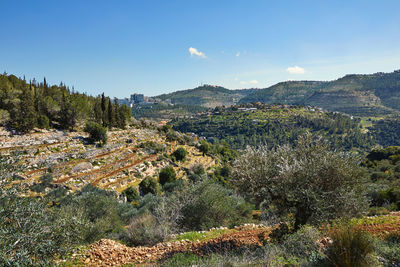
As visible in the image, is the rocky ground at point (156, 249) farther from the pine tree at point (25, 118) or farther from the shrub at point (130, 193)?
the pine tree at point (25, 118)

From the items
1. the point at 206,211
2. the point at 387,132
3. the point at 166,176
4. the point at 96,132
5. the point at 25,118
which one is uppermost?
the point at 25,118

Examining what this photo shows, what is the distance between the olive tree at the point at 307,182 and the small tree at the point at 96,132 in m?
40.9

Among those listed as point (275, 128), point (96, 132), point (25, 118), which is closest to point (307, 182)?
point (96, 132)

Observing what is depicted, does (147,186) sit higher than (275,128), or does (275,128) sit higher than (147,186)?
(275,128)

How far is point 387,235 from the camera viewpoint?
30.9 feet

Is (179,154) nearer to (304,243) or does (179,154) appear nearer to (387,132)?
(304,243)

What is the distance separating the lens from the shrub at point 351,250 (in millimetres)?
5273

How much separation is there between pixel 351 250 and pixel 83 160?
4020cm

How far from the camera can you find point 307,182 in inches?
341

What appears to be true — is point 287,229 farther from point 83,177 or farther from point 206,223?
point 83,177

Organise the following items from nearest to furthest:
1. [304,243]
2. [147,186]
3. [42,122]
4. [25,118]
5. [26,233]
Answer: [26,233], [304,243], [147,186], [25,118], [42,122]

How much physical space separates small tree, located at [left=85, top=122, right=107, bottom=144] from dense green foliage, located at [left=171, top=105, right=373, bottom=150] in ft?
315

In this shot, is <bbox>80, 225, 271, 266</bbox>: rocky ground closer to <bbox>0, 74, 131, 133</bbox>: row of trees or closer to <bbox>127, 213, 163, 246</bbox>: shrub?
<bbox>127, 213, 163, 246</bbox>: shrub

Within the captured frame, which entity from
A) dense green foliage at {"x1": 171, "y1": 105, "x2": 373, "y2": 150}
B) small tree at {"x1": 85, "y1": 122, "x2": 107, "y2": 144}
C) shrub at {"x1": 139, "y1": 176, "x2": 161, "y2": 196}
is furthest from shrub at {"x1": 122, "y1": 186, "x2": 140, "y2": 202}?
dense green foliage at {"x1": 171, "y1": 105, "x2": 373, "y2": 150}
